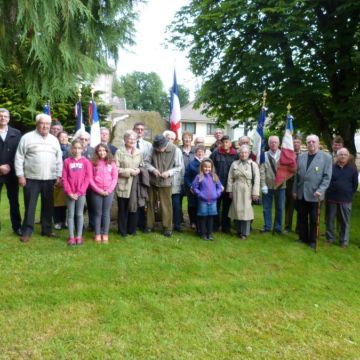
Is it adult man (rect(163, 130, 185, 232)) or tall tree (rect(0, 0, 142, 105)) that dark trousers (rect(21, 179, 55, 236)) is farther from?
adult man (rect(163, 130, 185, 232))

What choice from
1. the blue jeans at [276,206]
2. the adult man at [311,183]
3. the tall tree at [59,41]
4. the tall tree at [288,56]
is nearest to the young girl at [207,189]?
the blue jeans at [276,206]

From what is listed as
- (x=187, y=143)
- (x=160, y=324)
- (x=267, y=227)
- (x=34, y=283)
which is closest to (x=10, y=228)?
(x=34, y=283)

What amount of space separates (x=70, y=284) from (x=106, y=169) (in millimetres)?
2069

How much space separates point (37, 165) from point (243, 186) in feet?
11.4

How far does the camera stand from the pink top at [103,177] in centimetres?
585

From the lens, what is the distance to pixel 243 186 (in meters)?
6.62

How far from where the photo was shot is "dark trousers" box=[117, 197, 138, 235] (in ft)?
20.7

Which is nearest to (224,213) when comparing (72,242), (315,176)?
(315,176)

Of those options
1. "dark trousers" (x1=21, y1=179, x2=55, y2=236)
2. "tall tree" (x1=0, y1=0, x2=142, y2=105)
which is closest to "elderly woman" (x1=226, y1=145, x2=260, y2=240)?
"tall tree" (x1=0, y1=0, x2=142, y2=105)

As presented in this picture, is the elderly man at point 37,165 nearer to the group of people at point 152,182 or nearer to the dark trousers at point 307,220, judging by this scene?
the group of people at point 152,182

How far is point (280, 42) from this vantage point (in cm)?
1160

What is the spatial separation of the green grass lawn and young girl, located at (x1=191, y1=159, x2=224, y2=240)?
569mm

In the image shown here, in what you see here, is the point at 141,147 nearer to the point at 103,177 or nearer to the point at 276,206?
the point at 103,177

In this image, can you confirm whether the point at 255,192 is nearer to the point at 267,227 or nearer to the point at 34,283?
the point at 267,227
